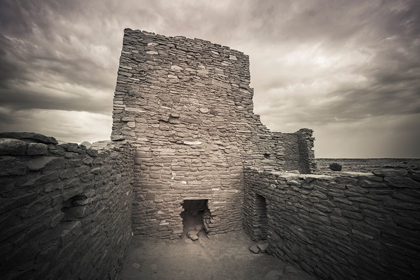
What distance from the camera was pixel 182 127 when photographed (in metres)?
5.88

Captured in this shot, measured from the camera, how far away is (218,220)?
5730mm

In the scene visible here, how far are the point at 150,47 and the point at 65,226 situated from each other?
239 inches

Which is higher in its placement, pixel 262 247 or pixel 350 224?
pixel 350 224

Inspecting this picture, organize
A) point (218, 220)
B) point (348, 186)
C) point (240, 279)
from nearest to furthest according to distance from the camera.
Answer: point (348, 186) < point (240, 279) < point (218, 220)

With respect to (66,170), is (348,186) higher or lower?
lower

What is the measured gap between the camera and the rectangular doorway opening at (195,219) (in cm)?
578

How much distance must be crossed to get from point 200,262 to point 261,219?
242cm

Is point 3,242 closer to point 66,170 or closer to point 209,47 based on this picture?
point 66,170

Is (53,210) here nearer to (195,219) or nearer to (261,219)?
(261,219)

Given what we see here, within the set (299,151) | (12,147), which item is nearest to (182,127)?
(12,147)

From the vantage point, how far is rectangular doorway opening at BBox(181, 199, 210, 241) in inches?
227

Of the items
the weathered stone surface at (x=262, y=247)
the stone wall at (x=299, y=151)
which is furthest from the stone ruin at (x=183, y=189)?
the stone wall at (x=299, y=151)

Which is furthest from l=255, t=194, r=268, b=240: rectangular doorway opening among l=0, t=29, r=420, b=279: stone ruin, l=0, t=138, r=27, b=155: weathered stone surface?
l=0, t=138, r=27, b=155: weathered stone surface

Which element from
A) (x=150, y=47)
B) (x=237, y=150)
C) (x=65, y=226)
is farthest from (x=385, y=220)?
(x=150, y=47)
